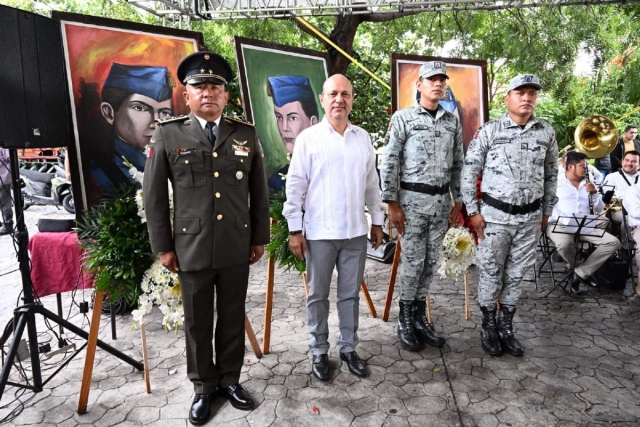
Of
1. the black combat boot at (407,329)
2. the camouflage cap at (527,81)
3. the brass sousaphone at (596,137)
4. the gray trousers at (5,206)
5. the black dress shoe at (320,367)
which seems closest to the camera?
the black dress shoe at (320,367)

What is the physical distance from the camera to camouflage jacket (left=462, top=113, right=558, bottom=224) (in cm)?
303

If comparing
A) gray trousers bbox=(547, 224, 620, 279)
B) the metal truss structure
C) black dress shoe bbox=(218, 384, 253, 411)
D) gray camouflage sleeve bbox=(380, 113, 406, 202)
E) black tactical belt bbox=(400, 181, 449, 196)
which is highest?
the metal truss structure

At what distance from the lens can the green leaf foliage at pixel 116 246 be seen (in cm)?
256

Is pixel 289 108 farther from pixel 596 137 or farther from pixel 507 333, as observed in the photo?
pixel 596 137

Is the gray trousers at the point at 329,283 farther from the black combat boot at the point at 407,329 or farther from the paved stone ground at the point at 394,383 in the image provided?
the black combat boot at the point at 407,329

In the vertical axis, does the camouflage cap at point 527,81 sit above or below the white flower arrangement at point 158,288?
above

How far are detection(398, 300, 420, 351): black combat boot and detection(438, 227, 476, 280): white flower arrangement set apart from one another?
446 mm

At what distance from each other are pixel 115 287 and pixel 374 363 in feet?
5.76

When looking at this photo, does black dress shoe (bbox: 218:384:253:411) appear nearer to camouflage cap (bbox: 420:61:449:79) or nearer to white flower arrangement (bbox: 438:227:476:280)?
white flower arrangement (bbox: 438:227:476:280)

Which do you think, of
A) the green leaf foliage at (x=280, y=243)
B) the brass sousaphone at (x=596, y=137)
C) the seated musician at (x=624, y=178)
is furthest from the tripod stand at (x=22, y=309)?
the brass sousaphone at (x=596, y=137)

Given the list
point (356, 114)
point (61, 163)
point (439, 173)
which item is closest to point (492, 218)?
point (439, 173)

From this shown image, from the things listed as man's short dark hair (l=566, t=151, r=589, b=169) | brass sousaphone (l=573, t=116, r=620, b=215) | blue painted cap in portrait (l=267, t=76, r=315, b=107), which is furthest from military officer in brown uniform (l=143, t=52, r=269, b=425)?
brass sousaphone (l=573, t=116, r=620, b=215)

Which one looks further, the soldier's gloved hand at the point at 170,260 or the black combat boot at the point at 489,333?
the black combat boot at the point at 489,333

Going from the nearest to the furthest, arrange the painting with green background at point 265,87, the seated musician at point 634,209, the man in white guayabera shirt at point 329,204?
the man in white guayabera shirt at point 329,204 < the painting with green background at point 265,87 < the seated musician at point 634,209
